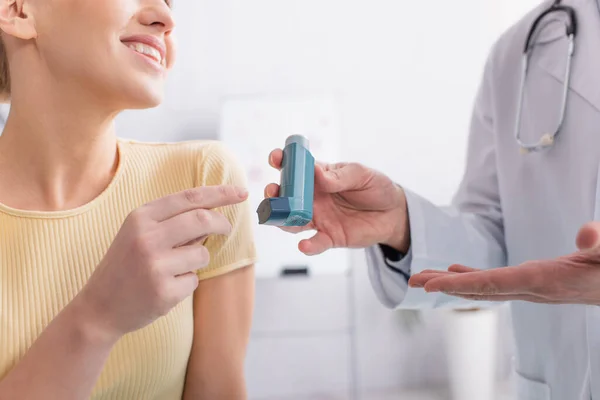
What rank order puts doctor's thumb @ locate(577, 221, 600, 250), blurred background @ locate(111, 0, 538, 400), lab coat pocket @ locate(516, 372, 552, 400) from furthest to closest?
blurred background @ locate(111, 0, 538, 400)
lab coat pocket @ locate(516, 372, 552, 400)
doctor's thumb @ locate(577, 221, 600, 250)

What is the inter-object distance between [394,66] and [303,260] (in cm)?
113

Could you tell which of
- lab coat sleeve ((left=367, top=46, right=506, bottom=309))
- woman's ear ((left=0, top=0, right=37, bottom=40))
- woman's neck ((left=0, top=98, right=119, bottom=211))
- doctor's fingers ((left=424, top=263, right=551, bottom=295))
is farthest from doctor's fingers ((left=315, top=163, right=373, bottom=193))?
woman's ear ((left=0, top=0, right=37, bottom=40))

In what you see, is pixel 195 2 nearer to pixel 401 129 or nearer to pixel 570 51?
pixel 401 129

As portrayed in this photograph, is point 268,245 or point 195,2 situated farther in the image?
point 195,2

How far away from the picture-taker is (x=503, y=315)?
2.73m

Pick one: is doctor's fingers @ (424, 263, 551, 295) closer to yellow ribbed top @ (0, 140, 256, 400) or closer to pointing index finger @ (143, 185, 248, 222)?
pointing index finger @ (143, 185, 248, 222)

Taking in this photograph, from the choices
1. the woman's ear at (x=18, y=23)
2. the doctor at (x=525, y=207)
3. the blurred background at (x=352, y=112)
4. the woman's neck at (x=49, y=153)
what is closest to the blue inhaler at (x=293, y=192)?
the doctor at (x=525, y=207)

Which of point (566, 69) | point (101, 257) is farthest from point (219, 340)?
point (566, 69)

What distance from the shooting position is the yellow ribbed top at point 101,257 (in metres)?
0.69

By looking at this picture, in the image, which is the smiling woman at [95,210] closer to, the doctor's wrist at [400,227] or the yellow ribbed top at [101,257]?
the yellow ribbed top at [101,257]

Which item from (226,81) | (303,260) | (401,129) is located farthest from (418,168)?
(226,81)

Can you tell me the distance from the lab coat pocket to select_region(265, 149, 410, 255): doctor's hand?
309 millimetres

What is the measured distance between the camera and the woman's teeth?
75cm

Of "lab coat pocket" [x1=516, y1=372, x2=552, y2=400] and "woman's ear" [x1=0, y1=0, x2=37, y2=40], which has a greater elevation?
"woman's ear" [x1=0, y1=0, x2=37, y2=40]
